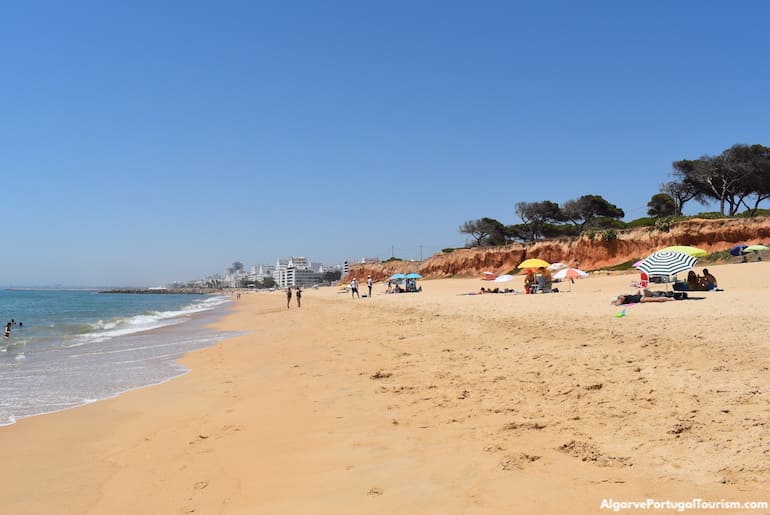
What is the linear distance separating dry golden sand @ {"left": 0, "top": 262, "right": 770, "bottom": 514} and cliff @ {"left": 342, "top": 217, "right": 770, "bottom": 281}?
2791 centimetres

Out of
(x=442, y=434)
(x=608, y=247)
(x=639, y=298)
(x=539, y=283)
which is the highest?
(x=608, y=247)

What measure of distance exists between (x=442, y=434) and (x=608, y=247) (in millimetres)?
40181

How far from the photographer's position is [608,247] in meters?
40.2

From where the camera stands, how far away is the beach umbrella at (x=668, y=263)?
14227mm

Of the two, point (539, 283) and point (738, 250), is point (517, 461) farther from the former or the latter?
point (738, 250)

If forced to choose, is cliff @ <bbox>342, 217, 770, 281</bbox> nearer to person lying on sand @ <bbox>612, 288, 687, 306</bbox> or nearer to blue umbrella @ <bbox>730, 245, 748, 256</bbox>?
blue umbrella @ <bbox>730, 245, 748, 256</bbox>

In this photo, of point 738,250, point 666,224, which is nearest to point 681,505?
point 738,250

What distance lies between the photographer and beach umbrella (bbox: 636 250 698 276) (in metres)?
14.2

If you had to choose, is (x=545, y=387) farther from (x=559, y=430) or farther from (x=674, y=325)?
(x=674, y=325)

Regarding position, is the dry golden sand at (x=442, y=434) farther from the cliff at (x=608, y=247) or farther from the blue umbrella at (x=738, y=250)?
the cliff at (x=608, y=247)

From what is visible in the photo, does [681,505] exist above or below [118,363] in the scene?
above

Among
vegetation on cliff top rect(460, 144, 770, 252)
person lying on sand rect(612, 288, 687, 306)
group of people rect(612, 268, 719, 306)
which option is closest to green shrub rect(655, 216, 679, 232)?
vegetation on cliff top rect(460, 144, 770, 252)

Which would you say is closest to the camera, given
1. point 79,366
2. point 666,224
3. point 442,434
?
point 442,434

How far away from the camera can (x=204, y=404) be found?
273 inches
